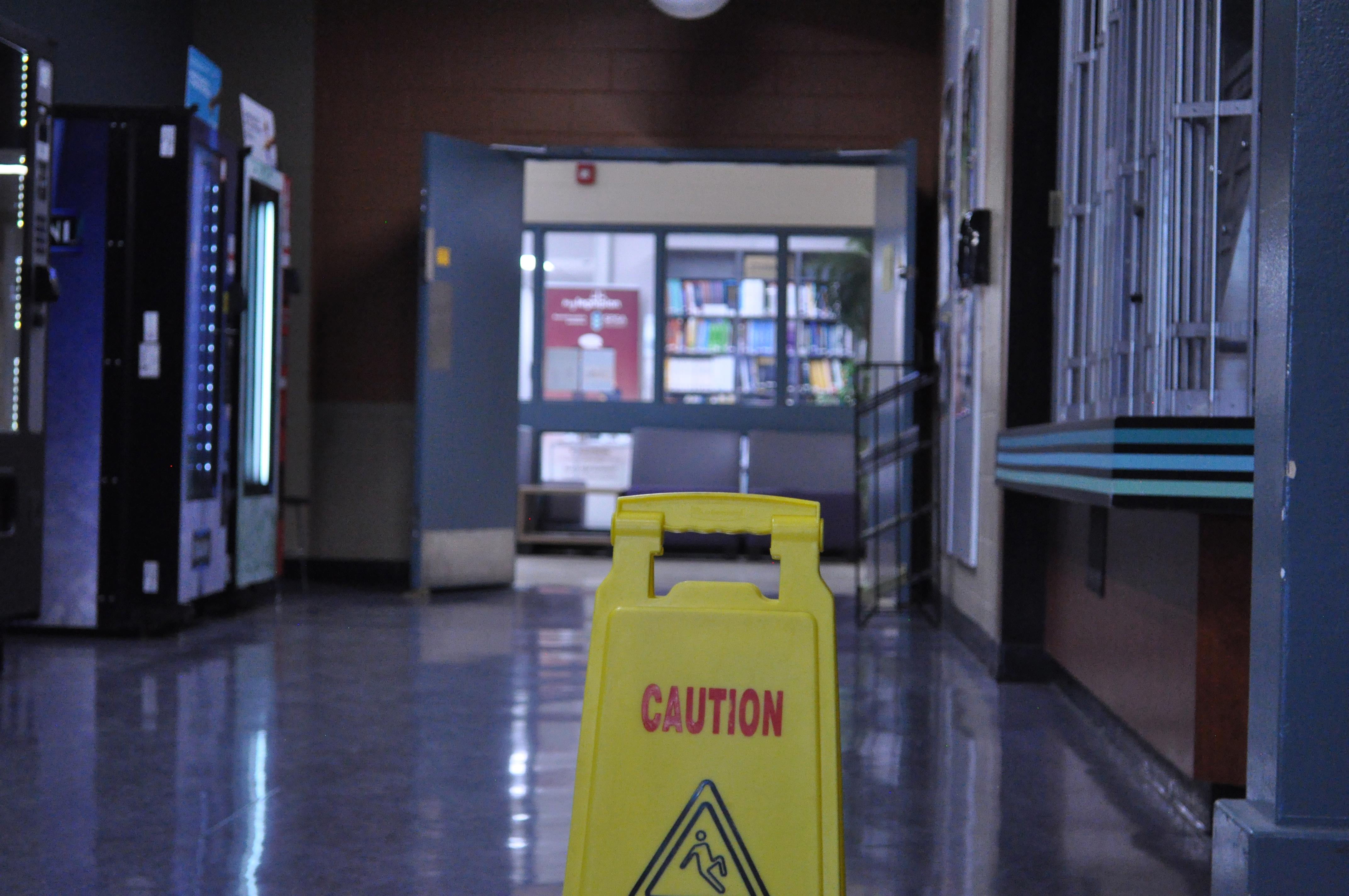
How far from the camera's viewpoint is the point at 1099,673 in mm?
3473

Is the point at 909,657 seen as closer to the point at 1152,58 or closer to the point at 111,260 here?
the point at 1152,58

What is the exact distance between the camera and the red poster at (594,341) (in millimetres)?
10078

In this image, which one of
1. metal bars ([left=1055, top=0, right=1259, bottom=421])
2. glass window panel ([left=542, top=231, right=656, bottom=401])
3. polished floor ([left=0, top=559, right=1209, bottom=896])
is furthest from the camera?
glass window panel ([left=542, top=231, right=656, bottom=401])

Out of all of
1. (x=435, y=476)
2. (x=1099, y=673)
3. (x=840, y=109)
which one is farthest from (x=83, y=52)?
(x=1099, y=673)

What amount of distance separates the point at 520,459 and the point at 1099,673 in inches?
259

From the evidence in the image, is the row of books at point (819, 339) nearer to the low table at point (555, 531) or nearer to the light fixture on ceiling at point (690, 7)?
the low table at point (555, 531)

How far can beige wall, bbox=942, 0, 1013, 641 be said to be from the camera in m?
4.32

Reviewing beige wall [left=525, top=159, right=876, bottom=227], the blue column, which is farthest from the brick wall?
the blue column

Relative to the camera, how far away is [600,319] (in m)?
10.1

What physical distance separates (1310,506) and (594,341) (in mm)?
8679

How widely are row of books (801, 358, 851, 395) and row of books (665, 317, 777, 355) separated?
1.03 feet

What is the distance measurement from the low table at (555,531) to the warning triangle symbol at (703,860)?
24.5 feet

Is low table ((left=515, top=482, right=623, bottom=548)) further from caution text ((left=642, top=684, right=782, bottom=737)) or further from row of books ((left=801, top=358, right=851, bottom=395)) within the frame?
caution text ((left=642, top=684, right=782, bottom=737))

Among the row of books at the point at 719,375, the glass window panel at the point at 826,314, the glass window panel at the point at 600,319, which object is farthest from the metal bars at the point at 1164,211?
the glass window panel at the point at 600,319
